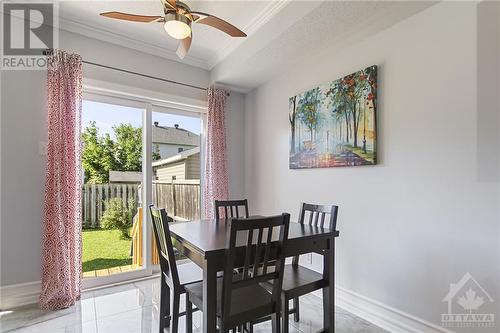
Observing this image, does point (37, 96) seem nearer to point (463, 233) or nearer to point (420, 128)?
point (420, 128)

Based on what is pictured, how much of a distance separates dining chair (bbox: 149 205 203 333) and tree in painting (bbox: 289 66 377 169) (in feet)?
5.47

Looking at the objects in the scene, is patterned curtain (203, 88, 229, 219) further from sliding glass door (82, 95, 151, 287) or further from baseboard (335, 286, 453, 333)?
baseboard (335, 286, 453, 333)

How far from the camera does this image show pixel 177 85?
345cm

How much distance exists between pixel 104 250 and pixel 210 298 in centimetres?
225

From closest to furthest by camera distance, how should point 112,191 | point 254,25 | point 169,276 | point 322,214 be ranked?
point 169,276
point 322,214
point 254,25
point 112,191

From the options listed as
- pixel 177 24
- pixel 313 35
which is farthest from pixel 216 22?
pixel 313 35

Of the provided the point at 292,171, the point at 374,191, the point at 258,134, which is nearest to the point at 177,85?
the point at 258,134

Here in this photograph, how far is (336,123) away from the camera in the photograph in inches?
103

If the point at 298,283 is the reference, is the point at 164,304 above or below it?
below

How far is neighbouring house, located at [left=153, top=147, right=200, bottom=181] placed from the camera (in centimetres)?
344

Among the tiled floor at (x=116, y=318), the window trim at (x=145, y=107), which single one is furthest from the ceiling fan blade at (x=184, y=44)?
the tiled floor at (x=116, y=318)

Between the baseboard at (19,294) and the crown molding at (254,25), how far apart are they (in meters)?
3.18

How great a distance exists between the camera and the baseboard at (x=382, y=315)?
6.53 ft

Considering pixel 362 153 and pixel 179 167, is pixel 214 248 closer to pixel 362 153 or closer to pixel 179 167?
pixel 362 153
